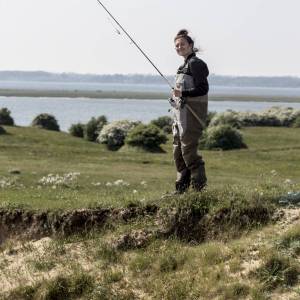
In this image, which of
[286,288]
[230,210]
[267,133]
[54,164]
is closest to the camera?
[286,288]

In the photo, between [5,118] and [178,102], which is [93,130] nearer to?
[5,118]

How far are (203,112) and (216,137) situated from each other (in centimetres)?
2572

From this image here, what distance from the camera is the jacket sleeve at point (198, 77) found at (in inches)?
415

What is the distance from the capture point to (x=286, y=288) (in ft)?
27.9

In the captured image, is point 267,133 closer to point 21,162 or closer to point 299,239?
point 21,162

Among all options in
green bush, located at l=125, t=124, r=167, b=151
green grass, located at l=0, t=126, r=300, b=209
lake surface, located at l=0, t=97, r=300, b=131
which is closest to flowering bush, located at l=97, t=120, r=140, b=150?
green grass, located at l=0, t=126, r=300, b=209

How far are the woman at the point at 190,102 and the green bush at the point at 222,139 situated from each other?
982 inches

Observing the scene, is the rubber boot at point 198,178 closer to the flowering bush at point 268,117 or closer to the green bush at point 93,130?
the green bush at point 93,130

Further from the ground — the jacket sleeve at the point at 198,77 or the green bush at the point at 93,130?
the jacket sleeve at the point at 198,77

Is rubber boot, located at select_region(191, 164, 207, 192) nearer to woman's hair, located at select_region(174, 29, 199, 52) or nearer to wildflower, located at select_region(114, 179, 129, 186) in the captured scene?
woman's hair, located at select_region(174, 29, 199, 52)

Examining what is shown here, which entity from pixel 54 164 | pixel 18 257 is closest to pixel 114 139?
pixel 54 164

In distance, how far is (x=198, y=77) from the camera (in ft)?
34.6

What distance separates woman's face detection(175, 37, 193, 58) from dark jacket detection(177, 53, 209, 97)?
0.11 meters

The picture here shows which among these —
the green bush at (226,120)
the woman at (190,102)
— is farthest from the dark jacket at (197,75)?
the green bush at (226,120)
